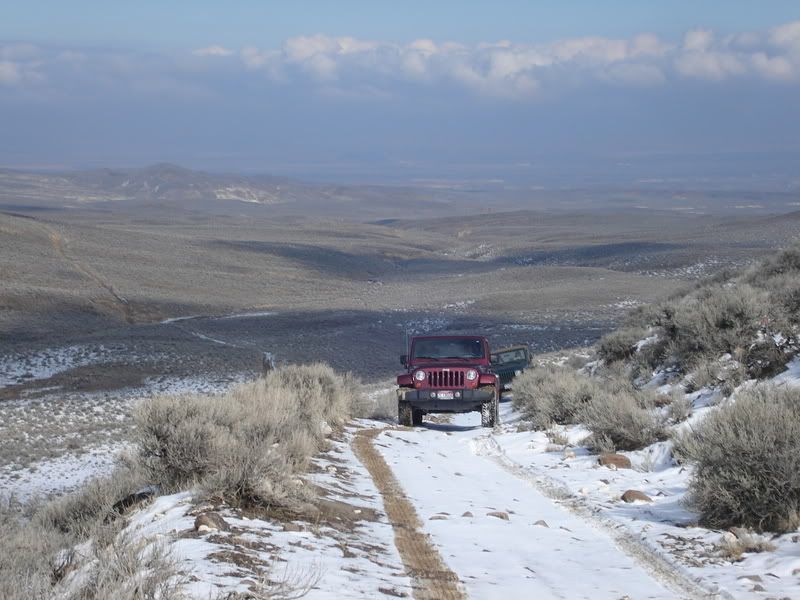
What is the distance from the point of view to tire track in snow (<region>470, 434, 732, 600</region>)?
20.8ft

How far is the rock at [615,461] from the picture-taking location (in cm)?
1097

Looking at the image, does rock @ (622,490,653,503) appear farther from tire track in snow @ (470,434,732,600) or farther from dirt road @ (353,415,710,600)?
dirt road @ (353,415,710,600)

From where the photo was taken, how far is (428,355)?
1792 cm

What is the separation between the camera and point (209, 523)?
6.84m

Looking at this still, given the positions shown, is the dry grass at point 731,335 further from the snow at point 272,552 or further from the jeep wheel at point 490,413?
the snow at point 272,552

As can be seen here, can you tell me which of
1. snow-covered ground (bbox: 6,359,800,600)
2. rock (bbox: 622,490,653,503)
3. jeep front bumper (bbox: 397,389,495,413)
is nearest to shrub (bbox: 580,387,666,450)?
snow-covered ground (bbox: 6,359,800,600)

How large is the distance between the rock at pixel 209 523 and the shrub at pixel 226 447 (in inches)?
26.4

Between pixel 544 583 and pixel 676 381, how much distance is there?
9264 millimetres

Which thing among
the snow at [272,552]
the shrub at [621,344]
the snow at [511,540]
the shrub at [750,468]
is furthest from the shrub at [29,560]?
the shrub at [621,344]

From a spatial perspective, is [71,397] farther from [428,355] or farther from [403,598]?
[403,598]

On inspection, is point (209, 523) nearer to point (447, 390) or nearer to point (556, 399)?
point (556, 399)

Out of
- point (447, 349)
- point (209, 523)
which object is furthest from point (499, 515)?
point (447, 349)

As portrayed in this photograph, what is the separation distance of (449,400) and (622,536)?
8.88 meters

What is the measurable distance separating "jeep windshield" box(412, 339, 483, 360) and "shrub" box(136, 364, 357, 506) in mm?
6254
